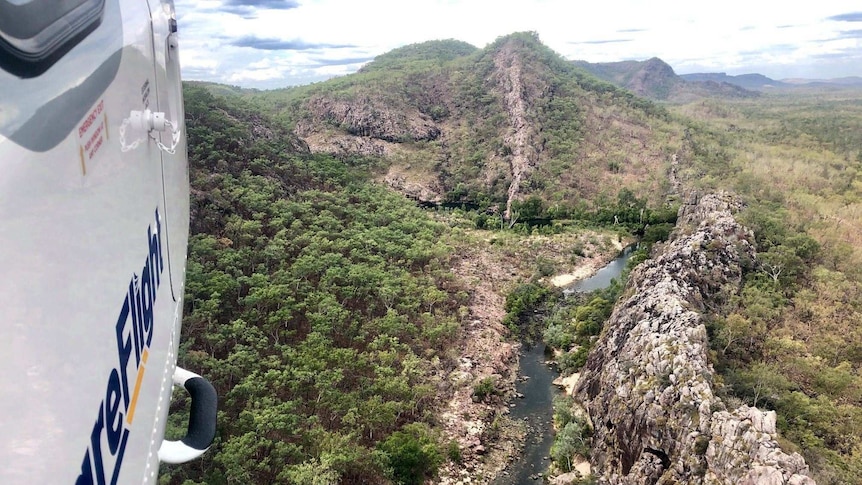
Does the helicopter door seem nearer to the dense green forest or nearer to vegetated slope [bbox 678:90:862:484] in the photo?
the dense green forest

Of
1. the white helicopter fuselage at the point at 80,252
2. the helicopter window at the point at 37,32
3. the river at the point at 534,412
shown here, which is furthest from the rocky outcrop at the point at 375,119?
the helicopter window at the point at 37,32

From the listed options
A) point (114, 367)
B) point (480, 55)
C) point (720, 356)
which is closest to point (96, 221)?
point (114, 367)

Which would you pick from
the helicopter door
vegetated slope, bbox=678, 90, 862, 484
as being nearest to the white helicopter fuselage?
the helicopter door

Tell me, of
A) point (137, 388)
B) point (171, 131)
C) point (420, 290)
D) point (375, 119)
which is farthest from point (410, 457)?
point (375, 119)

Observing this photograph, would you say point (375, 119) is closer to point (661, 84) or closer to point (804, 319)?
point (804, 319)

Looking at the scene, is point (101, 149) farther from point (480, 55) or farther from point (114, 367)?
point (480, 55)

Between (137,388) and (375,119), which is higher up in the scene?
(137,388)

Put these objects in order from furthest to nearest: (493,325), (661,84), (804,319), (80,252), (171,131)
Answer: (661,84)
(493,325)
(804,319)
(171,131)
(80,252)
